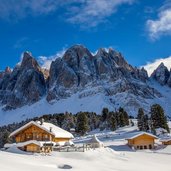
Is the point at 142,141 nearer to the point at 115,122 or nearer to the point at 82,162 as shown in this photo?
the point at 82,162

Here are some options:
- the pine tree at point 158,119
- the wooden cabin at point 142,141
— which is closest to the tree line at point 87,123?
the pine tree at point 158,119

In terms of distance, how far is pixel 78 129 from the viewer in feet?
404

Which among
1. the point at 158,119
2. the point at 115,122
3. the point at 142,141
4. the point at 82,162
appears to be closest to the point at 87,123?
the point at 115,122

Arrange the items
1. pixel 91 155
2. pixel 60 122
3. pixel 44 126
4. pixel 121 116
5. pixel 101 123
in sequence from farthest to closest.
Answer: pixel 60 122 < pixel 101 123 < pixel 121 116 < pixel 44 126 < pixel 91 155

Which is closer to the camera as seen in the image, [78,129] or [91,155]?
[91,155]

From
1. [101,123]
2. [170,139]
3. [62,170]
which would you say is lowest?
[62,170]

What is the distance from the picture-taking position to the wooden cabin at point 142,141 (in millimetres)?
82438

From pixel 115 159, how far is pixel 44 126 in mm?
20513

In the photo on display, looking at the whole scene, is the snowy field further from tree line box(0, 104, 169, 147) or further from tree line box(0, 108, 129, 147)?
tree line box(0, 108, 129, 147)

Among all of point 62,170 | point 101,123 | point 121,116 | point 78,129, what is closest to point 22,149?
point 62,170

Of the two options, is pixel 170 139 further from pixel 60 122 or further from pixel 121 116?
pixel 60 122

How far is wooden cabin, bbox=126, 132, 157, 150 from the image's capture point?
82.4m

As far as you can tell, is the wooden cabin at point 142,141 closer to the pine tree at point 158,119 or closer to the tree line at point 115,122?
the tree line at point 115,122

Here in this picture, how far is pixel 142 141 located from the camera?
8362 cm
